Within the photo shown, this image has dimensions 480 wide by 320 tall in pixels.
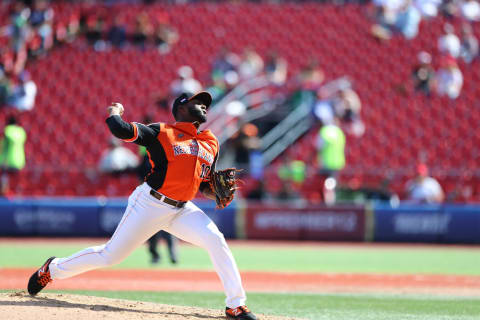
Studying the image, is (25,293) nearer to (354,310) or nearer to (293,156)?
(354,310)

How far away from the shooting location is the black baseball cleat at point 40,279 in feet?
18.4

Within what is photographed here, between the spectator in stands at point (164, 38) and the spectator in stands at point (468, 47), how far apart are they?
7785mm

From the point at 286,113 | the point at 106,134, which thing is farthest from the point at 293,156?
the point at 106,134

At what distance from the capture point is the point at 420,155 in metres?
16.1

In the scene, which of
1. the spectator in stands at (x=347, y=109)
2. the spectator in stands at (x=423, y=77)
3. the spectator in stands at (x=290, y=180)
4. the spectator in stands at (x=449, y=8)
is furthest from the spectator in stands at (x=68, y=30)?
the spectator in stands at (x=449, y=8)

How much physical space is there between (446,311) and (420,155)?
10.0 meters

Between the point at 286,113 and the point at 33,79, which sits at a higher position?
the point at 33,79

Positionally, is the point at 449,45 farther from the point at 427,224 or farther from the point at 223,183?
the point at 223,183

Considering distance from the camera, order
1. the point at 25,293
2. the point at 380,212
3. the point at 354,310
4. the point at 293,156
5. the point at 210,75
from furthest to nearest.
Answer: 1. the point at 210,75
2. the point at 293,156
3. the point at 380,212
4. the point at 354,310
5. the point at 25,293

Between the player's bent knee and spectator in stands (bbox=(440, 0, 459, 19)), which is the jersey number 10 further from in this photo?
spectator in stands (bbox=(440, 0, 459, 19))

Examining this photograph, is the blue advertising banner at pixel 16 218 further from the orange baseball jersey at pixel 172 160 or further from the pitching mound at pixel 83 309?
the orange baseball jersey at pixel 172 160

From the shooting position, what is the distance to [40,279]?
223 inches

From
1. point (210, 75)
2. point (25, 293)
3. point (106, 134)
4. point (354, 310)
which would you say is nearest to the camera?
point (25, 293)

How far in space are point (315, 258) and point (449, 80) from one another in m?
8.05
